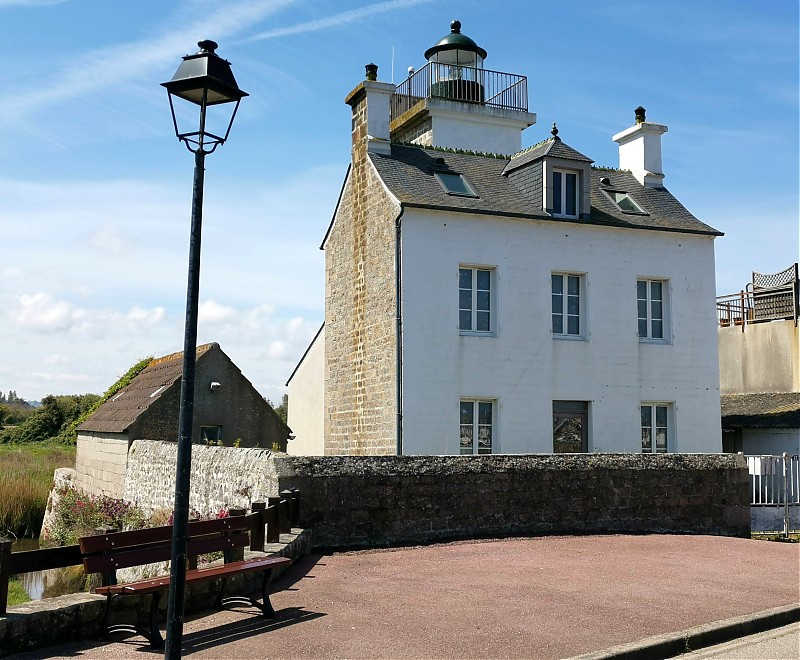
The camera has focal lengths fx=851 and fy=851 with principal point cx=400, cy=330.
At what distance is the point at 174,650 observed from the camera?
5781 millimetres

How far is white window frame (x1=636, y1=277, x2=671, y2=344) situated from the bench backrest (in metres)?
14.1

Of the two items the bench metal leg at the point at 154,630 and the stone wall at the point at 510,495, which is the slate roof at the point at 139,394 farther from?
the bench metal leg at the point at 154,630

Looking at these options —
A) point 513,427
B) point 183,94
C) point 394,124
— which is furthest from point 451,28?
point 183,94

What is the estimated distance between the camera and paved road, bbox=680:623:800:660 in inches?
284

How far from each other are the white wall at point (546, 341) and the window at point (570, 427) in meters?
0.20

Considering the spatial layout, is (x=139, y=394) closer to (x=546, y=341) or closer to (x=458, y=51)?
(x=546, y=341)

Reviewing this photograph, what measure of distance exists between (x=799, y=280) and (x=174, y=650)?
2356 cm

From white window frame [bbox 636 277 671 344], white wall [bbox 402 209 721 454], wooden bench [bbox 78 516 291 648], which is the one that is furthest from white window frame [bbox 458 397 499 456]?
wooden bench [bbox 78 516 291 648]

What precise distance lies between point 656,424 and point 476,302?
5.47 m

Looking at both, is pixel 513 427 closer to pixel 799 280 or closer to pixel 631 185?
pixel 631 185

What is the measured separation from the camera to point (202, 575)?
25.0ft

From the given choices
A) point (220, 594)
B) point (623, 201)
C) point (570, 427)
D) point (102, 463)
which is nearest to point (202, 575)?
point (220, 594)

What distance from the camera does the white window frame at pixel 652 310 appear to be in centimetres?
2045

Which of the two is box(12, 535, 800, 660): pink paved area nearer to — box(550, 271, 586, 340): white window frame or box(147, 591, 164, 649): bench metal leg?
box(147, 591, 164, 649): bench metal leg
